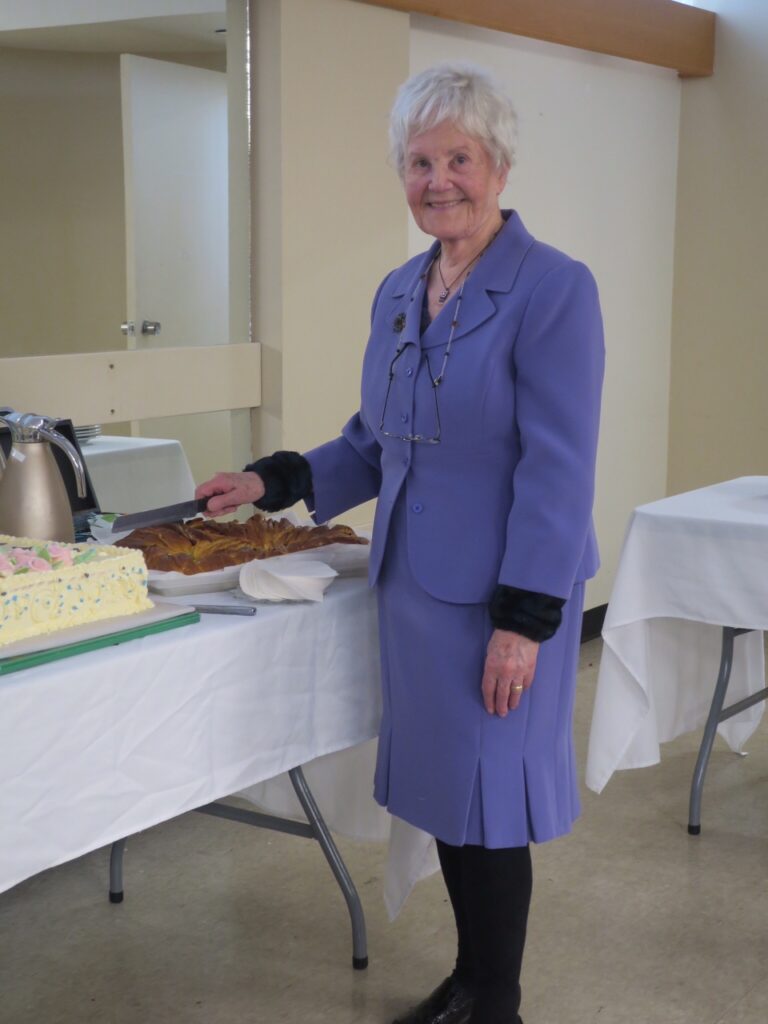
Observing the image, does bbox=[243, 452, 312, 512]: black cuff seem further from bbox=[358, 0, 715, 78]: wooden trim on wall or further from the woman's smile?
bbox=[358, 0, 715, 78]: wooden trim on wall

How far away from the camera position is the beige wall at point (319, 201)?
9.46 ft

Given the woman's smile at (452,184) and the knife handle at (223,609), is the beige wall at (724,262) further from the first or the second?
the knife handle at (223,609)

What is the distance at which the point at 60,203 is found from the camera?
2.55 meters

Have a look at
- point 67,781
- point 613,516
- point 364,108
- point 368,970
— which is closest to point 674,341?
point 613,516

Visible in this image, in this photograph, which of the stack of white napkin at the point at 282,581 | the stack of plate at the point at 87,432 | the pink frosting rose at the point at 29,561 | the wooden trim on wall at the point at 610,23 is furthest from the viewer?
the wooden trim on wall at the point at 610,23

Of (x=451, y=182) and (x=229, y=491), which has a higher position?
(x=451, y=182)

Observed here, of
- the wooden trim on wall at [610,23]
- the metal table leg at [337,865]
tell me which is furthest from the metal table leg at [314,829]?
the wooden trim on wall at [610,23]

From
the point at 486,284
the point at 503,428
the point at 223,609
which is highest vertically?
the point at 486,284

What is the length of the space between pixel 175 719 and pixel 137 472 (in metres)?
1.21

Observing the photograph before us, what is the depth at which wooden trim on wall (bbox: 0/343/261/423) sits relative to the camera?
2.49 m

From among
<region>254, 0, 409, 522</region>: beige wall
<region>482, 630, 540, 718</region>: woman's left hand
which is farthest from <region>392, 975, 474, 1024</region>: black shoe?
<region>254, 0, 409, 522</region>: beige wall

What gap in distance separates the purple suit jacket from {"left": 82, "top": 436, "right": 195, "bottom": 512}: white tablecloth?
1.00m

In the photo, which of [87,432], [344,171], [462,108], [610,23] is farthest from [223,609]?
[610,23]

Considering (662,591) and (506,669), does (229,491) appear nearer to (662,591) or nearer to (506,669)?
(506,669)
